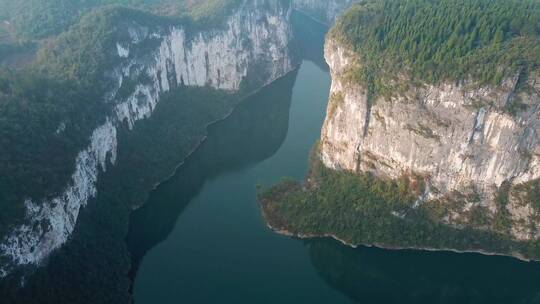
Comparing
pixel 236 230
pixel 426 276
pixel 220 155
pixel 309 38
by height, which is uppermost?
pixel 236 230

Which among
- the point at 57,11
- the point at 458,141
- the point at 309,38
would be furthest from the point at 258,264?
the point at 309,38

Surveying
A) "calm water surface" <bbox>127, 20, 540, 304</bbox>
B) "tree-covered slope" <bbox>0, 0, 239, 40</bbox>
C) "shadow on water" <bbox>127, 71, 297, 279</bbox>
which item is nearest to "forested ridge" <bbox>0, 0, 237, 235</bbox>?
"tree-covered slope" <bbox>0, 0, 239, 40</bbox>

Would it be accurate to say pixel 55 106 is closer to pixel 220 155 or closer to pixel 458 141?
pixel 220 155

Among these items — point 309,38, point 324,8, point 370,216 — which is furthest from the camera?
point 324,8

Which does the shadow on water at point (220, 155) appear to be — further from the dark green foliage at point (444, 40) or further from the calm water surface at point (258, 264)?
the dark green foliage at point (444, 40)


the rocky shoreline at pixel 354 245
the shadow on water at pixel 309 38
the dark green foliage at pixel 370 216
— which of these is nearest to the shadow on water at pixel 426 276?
the rocky shoreline at pixel 354 245

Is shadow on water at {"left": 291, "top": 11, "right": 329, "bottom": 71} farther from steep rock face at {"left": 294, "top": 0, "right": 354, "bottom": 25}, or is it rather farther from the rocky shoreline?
the rocky shoreline
